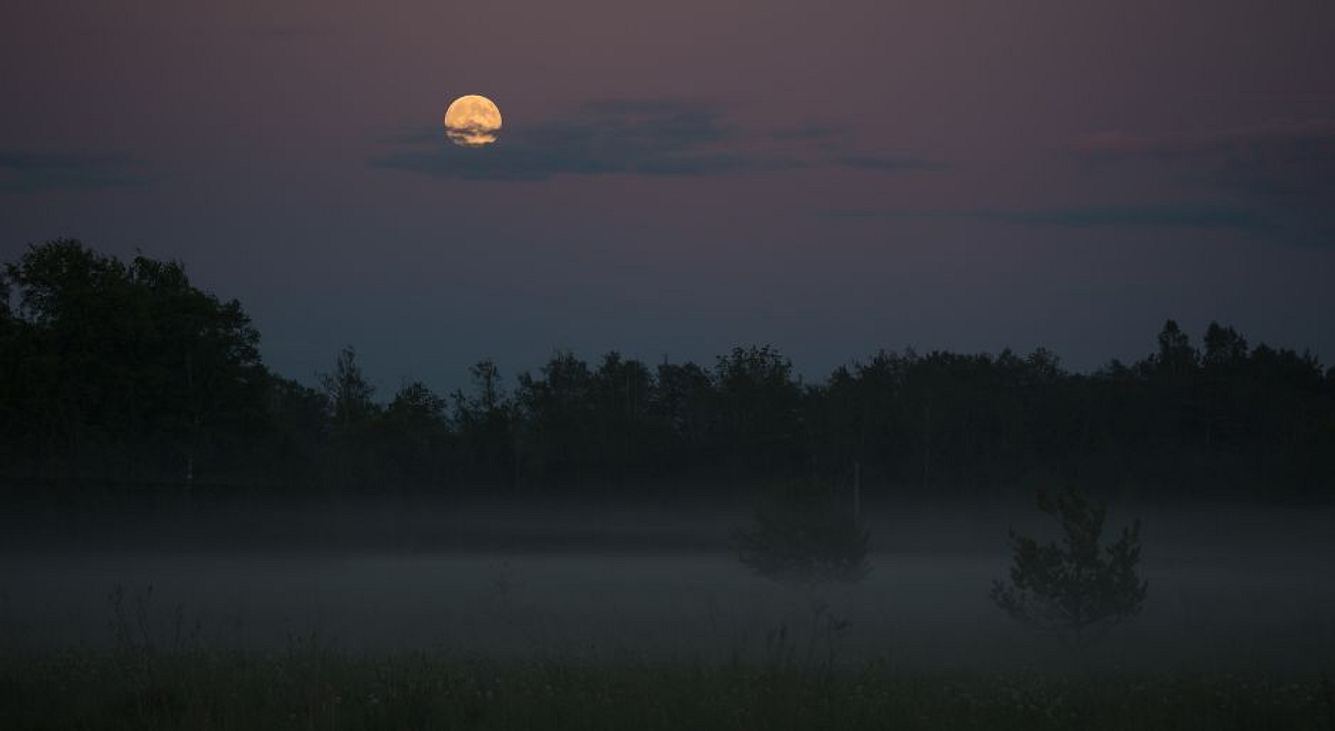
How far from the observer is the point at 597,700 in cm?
1043

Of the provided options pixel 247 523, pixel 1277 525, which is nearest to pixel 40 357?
pixel 247 523

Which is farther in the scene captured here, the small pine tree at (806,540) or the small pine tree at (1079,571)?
the small pine tree at (806,540)

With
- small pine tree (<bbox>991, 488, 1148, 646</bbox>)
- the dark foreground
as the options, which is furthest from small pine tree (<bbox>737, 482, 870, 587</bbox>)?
the dark foreground

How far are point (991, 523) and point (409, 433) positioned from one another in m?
33.7

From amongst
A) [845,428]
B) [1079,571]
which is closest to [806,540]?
[1079,571]

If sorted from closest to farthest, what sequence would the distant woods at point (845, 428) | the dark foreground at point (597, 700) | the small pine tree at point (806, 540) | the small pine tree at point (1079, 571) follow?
the dark foreground at point (597, 700)
the small pine tree at point (1079, 571)
the small pine tree at point (806, 540)
the distant woods at point (845, 428)

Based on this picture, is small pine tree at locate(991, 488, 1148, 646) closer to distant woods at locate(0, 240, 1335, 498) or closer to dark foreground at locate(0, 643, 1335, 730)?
dark foreground at locate(0, 643, 1335, 730)

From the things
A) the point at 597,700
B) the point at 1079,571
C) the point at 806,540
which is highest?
the point at 597,700

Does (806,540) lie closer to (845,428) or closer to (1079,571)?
(1079,571)

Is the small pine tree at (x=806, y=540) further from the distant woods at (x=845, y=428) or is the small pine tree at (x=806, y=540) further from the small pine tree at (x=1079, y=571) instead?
the distant woods at (x=845, y=428)

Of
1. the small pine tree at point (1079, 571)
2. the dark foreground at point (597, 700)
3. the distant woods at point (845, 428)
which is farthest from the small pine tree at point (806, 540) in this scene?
the distant woods at point (845, 428)

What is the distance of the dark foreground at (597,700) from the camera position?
9773 mm

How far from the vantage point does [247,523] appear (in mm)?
56469

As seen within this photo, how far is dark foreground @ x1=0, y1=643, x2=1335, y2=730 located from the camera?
977cm
